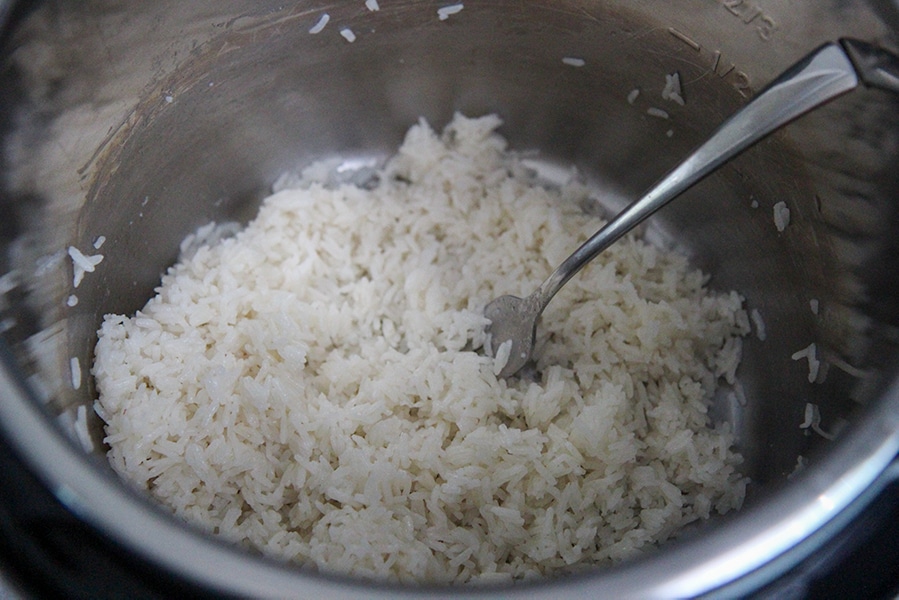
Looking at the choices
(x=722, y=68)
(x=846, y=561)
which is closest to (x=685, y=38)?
(x=722, y=68)

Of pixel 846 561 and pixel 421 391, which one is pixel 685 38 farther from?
pixel 846 561

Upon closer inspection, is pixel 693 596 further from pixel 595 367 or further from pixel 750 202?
pixel 750 202

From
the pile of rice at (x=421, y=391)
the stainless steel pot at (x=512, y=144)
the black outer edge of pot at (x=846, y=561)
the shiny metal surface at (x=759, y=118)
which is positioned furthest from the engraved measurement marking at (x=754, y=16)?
the black outer edge of pot at (x=846, y=561)

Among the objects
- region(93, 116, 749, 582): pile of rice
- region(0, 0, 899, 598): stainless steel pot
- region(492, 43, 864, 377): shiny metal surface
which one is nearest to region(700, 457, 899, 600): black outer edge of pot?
region(0, 0, 899, 598): stainless steel pot

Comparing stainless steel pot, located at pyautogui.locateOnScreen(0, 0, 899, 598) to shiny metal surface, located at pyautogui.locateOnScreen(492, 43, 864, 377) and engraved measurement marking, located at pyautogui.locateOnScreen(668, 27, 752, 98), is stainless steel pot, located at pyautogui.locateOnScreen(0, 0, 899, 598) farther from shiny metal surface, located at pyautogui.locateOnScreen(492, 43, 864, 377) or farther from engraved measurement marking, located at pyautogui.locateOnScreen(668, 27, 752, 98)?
shiny metal surface, located at pyautogui.locateOnScreen(492, 43, 864, 377)

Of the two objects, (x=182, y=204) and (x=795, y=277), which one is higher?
(x=182, y=204)

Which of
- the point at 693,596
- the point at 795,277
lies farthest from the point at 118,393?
the point at 795,277
